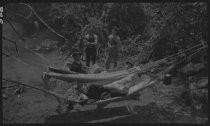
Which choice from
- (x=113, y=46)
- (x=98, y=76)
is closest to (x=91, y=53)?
(x=113, y=46)

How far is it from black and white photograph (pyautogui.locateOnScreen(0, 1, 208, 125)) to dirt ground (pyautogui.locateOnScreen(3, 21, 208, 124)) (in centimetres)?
2

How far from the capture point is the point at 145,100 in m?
5.57

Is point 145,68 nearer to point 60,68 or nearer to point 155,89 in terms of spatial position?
point 155,89

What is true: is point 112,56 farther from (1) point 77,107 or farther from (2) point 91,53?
(1) point 77,107

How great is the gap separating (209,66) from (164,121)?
3.89 feet

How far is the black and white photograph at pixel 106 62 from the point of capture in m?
5.06

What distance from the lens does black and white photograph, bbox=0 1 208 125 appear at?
5.06 m

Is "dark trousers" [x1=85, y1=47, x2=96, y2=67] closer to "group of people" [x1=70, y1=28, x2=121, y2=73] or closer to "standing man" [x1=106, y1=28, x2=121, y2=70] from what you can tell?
"group of people" [x1=70, y1=28, x2=121, y2=73]

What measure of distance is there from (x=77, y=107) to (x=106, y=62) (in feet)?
3.16

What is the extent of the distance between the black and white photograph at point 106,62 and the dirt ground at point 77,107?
16mm

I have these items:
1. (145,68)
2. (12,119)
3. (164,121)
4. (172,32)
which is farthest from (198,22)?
(12,119)

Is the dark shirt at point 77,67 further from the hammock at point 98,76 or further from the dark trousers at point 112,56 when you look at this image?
the dark trousers at point 112,56

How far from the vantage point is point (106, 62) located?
570 cm

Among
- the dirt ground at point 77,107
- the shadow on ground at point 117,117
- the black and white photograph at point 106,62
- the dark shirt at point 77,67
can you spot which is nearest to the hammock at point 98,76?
the black and white photograph at point 106,62
